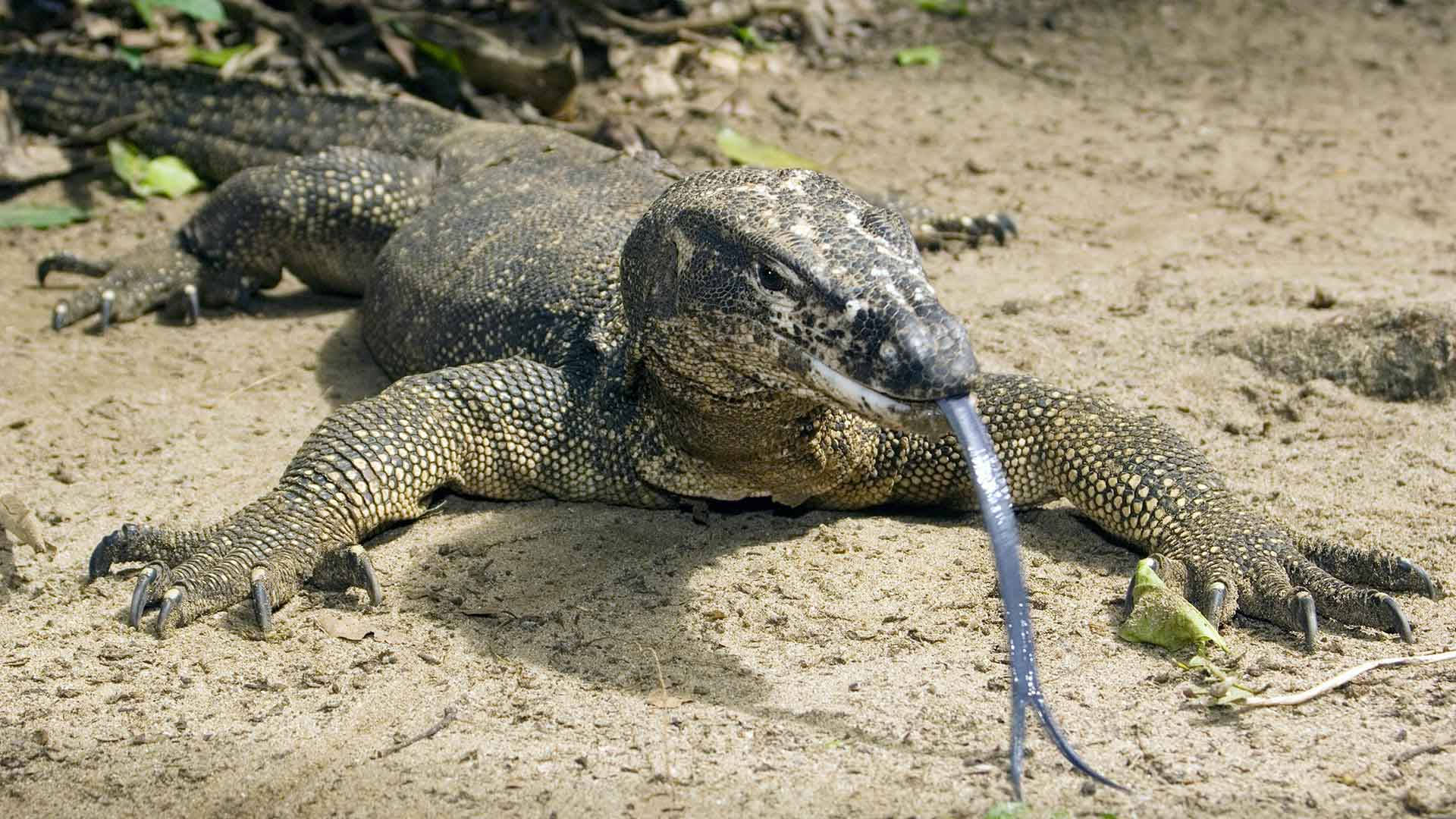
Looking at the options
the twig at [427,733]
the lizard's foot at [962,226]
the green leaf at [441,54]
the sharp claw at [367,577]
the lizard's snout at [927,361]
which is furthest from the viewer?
the green leaf at [441,54]

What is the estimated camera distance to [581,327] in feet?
19.2

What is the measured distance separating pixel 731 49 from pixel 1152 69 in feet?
11.0

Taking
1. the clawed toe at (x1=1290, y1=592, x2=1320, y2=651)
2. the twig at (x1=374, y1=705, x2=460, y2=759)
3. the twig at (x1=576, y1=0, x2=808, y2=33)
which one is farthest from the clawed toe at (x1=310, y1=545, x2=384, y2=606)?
the twig at (x1=576, y1=0, x2=808, y2=33)

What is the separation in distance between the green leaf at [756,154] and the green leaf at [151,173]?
3.40m

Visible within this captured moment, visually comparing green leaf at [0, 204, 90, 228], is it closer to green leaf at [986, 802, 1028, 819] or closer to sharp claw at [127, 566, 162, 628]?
sharp claw at [127, 566, 162, 628]

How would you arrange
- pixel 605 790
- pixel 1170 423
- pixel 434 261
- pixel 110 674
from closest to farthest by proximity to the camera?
pixel 605 790
pixel 110 674
pixel 1170 423
pixel 434 261

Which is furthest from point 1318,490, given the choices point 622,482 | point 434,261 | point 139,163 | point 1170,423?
point 139,163

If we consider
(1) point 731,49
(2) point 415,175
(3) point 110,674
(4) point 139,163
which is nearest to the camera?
(3) point 110,674

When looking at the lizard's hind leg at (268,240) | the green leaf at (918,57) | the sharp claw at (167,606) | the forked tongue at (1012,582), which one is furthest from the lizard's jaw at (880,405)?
the green leaf at (918,57)

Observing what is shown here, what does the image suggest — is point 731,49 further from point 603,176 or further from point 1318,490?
point 1318,490

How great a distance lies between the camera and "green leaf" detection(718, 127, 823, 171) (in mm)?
9523

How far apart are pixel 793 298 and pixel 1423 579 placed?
92.6 inches

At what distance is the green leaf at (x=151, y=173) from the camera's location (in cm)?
928

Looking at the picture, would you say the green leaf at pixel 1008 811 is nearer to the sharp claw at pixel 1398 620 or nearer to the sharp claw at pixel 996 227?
the sharp claw at pixel 1398 620
